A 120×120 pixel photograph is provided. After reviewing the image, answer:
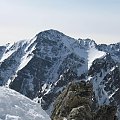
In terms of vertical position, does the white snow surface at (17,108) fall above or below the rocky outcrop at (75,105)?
above

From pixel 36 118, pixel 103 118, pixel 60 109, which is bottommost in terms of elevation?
pixel 103 118

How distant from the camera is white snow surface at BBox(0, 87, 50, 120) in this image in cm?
1165

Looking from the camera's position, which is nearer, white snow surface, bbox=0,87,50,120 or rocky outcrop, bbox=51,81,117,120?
white snow surface, bbox=0,87,50,120

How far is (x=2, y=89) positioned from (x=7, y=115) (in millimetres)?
2094

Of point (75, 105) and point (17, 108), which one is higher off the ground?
point (17, 108)

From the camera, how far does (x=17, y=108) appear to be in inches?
473

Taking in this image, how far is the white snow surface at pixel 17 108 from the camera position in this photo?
1165 centimetres

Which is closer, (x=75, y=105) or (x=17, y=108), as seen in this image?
(x=17, y=108)

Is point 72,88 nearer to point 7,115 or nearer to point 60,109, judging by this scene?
point 60,109

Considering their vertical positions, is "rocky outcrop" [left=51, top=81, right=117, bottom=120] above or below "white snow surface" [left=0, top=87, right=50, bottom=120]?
below

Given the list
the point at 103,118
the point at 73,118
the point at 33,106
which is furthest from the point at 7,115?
the point at 103,118

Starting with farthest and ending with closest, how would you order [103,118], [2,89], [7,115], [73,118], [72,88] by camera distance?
1. [103,118]
2. [72,88]
3. [73,118]
4. [2,89]
5. [7,115]

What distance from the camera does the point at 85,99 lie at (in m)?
23.4

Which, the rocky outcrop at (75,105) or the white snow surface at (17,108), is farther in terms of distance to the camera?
the rocky outcrop at (75,105)
